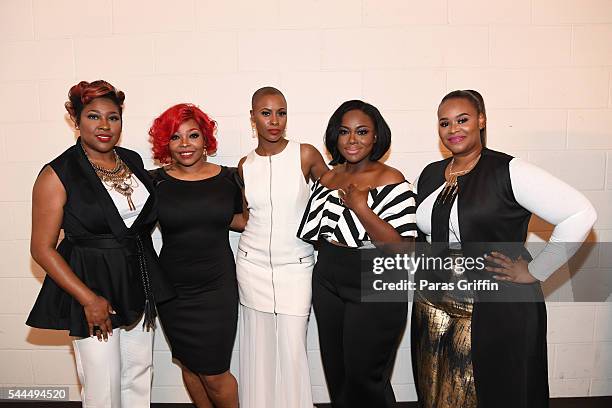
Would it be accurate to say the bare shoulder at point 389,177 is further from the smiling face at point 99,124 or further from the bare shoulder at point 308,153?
the smiling face at point 99,124

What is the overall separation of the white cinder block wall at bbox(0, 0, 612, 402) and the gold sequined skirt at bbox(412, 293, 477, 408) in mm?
1056

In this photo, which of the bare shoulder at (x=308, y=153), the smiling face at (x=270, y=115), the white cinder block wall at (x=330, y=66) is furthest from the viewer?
the white cinder block wall at (x=330, y=66)

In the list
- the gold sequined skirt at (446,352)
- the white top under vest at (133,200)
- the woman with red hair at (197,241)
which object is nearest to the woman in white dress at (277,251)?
the woman with red hair at (197,241)

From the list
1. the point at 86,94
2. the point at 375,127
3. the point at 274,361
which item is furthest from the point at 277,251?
the point at 86,94

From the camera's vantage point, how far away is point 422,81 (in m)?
2.79

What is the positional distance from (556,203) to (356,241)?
0.82m

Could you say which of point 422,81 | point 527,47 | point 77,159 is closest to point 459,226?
point 422,81

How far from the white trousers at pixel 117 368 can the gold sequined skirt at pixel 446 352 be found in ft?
4.21

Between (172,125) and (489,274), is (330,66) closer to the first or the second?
(172,125)

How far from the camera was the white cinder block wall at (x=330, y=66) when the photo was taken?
2.75 m

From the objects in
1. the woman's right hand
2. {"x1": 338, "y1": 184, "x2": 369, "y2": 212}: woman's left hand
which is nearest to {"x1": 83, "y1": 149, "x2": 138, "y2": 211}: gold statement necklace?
the woman's right hand

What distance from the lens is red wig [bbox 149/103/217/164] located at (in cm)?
237

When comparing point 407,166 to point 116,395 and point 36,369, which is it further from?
point 36,369

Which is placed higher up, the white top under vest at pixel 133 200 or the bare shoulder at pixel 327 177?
the bare shoulder at pixel 327 177
